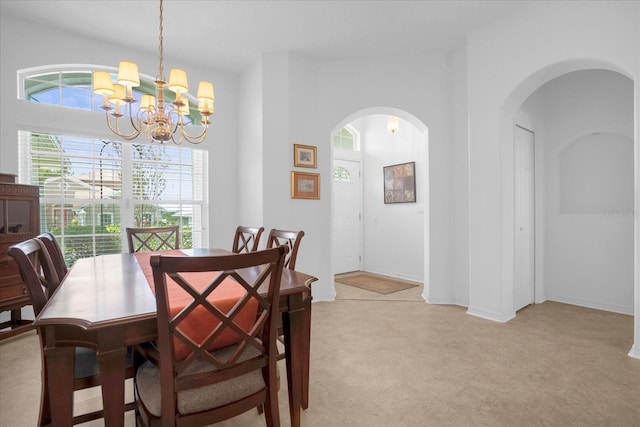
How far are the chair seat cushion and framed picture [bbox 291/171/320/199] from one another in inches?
110

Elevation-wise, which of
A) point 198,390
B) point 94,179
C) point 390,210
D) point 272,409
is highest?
point 94,179

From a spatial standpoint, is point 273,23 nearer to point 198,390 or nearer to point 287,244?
point 287,244

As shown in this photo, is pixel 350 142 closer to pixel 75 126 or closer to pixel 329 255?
pixel 329 255

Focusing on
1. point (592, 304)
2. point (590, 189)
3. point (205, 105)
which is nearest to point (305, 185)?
point (205, 105)

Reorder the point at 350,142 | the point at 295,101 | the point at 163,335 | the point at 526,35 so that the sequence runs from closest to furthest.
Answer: the point at 163,335
the point at 526,35
the point at 295,101
the point at 350,142

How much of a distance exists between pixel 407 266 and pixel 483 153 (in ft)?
8.29

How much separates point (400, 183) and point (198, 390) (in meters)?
4.82

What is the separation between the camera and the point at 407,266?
549cm

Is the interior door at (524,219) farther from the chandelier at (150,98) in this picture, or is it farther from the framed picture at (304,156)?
the chandelier at (150,98)

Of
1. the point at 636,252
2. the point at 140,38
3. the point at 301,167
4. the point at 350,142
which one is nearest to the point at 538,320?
the point at 636,252

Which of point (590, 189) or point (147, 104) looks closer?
point (147, 104)

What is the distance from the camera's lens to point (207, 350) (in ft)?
4.42

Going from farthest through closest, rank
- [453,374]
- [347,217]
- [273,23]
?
[347,217]
[273,23]
[453,374]

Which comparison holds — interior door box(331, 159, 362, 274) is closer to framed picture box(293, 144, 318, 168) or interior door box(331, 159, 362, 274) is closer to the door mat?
the door mat
